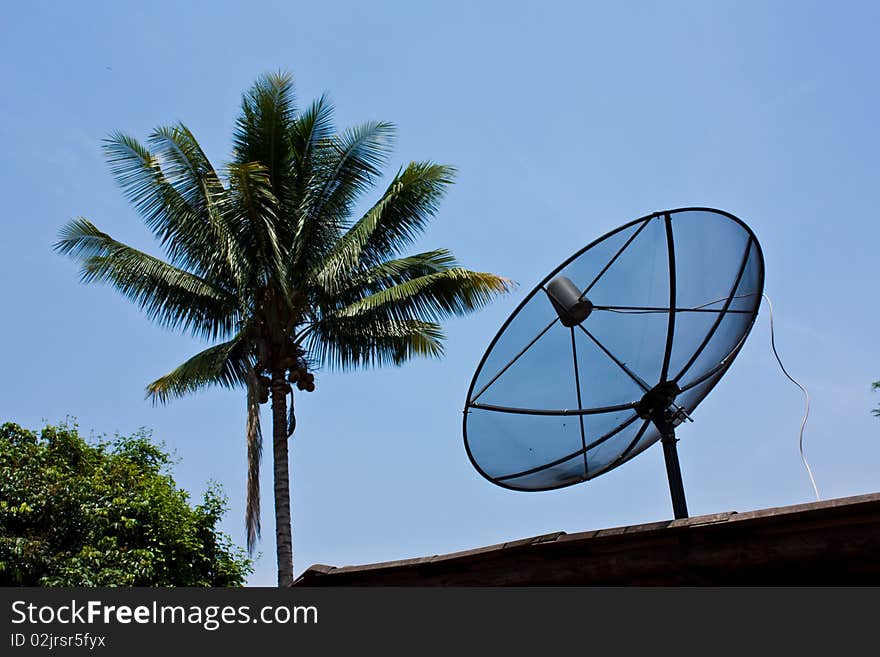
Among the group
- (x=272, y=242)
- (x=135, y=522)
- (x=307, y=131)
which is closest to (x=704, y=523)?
(x=272, y=242)

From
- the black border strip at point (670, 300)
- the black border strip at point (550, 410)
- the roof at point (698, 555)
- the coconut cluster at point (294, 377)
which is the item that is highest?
the coconut cluster at point (294, 377)

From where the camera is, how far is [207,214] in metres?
13.4

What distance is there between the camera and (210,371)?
1377 centimetres

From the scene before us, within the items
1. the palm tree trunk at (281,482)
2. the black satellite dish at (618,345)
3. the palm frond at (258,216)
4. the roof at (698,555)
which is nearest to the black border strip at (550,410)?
the black satellite dish at (618,345)

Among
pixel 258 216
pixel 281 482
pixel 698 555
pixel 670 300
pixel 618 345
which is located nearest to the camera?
pixel 698 555

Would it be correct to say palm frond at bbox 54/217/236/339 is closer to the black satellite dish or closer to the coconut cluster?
the coconut cluster

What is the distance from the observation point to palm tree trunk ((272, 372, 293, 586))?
460 inches

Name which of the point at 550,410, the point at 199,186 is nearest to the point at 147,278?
the point at 199,186

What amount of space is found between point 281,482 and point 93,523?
13.7 feet

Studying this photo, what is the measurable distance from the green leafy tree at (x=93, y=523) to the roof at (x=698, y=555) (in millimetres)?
10783

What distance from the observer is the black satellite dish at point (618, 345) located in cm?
601

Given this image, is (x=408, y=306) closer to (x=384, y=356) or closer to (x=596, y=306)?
(x=384, y=356)

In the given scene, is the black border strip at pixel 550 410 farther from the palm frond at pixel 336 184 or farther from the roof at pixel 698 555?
the palm frond at pixel 336 184

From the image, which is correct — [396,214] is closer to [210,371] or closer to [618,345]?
[210,371]
